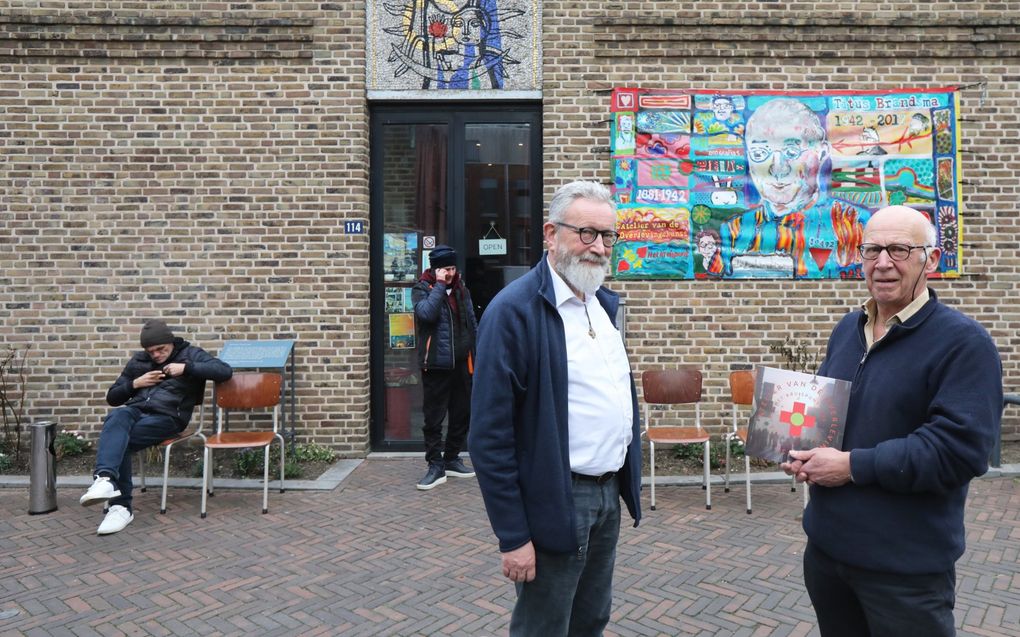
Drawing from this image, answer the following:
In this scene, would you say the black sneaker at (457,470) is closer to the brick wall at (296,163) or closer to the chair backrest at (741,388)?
the brick wall at (296,163)

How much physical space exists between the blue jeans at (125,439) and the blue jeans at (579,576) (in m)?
4.11

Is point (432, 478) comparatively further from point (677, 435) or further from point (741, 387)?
point (741, 387)

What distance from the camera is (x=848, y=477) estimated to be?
2189 millimetres

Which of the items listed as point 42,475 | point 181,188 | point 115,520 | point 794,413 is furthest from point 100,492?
point 794,413

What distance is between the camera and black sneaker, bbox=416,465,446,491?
6.27 meters

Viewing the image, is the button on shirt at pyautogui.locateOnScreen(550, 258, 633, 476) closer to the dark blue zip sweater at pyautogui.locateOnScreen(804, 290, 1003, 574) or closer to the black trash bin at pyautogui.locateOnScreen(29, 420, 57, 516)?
the dark blue zip sweater at pyautogui.locateOnScreen(804, 290, 1003, 574)

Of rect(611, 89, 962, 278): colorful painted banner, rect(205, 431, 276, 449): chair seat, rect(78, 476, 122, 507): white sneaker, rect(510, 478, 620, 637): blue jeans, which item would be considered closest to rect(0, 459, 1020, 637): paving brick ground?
rect(78, 476, 122, 507): white sneaker

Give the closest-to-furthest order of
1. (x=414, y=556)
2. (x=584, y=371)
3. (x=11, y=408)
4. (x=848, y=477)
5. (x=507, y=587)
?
(x=848, y=477), (x=584, y=371), (x=507, y=587), (x=414, y=556), (x=11, y=408)

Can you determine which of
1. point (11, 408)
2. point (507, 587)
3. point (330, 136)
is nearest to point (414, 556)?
point (507, 587)

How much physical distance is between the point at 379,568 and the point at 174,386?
8.66ft

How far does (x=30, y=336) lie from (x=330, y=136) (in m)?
3.57

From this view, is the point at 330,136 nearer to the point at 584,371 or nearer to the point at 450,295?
the point at 450,295

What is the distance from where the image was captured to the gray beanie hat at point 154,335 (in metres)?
5.95

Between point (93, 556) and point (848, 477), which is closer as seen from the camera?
point (848, 477)
